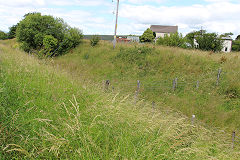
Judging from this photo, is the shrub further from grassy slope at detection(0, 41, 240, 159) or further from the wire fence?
grassy slope at detection(0, 41, 240, 159)

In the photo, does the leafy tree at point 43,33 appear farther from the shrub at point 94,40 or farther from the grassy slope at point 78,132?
the grassy slope at point 78,132

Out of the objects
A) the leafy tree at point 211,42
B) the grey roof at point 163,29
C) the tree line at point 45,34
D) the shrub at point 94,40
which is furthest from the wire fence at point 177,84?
the grey roof at point 163,29

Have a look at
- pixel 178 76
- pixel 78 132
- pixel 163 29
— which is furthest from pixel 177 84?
pixel 163 29

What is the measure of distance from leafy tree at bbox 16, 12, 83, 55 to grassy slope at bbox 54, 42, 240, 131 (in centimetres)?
263

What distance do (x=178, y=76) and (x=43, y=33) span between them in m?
17.5

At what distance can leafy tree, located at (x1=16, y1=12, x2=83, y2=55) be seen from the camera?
76.3 ft

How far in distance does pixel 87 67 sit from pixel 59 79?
44.6 feet

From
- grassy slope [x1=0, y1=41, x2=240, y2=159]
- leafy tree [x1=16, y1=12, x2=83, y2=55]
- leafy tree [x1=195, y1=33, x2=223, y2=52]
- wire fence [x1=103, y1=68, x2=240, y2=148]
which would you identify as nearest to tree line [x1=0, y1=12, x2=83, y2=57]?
leafy tree [x1=16, y1=12, x2=83, y2=55]

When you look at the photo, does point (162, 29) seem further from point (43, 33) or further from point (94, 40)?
point (43, 33)

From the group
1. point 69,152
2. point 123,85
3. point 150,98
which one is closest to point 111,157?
point 69,152

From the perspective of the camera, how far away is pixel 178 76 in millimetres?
14617

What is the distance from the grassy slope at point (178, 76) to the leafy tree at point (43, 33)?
104 inches

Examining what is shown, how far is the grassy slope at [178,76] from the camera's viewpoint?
10.2 m

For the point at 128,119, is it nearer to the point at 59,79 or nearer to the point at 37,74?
the point at 59,79
